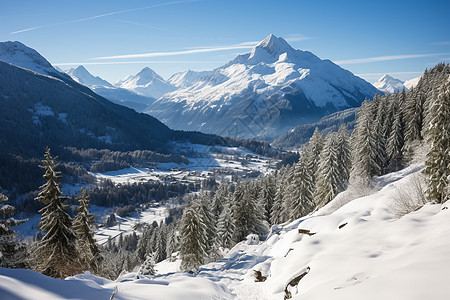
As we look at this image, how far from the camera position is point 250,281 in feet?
57.7

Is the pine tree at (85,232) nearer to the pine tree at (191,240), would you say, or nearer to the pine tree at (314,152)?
the pine tree at (191,240)

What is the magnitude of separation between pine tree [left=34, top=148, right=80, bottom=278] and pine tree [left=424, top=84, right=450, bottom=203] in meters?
27.6

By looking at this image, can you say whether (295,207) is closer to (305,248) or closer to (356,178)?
(356,178)

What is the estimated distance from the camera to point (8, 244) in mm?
17359

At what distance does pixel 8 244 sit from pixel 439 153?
105 ft

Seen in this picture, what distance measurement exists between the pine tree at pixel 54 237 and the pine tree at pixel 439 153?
90.5ft

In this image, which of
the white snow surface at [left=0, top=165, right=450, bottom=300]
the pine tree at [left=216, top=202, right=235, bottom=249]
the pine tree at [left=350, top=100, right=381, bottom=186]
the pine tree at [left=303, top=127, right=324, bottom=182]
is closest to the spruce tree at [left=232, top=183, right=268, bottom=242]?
the pine tree at [left=216, top=202, right=235, bottom=249]

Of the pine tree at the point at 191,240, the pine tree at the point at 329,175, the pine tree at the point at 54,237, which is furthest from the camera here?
the pine tree at the point at 329,175

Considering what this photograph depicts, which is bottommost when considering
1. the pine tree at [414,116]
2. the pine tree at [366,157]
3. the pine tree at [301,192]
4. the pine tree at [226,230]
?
the pine tree at [226,230]

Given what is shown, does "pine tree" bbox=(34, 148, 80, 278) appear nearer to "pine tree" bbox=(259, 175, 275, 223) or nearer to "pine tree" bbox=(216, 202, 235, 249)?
"pine tree" bbox=(216, 202, 235, 249)

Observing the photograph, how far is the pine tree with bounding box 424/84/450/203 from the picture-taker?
51.6 ft

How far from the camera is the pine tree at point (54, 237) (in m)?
20.0

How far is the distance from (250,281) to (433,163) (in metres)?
16.0

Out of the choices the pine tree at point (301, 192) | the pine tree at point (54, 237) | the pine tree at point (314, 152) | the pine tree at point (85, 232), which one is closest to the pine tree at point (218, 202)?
the pine tree at point (301, 192)
